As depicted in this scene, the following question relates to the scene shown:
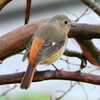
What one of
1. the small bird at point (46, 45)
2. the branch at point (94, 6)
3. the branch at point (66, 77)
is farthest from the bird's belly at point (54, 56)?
the branch at point (66, 77)

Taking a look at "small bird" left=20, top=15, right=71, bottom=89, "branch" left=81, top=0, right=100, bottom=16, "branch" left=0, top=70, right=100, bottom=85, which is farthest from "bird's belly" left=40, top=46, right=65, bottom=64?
"branch" left=0, top=70, right=100, bottom=85

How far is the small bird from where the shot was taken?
1427 millimetres

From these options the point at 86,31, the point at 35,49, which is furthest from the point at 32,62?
the point at 86,31

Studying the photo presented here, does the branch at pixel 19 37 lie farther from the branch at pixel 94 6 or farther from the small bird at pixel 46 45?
the branch at pixel 94 6

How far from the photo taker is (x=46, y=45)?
1.63 metres

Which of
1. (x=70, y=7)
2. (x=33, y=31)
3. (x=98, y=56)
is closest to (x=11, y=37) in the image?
(x=33, y=31)

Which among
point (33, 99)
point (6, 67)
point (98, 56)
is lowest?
point (6, 67)

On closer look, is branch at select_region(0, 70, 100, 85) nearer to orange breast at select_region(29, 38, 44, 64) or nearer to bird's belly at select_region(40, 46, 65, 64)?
orange breast at select_region(29, 38, 44, 64)

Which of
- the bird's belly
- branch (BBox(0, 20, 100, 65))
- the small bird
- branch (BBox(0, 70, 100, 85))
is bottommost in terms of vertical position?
the bird's belly

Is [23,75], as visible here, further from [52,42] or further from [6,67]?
[6,67]

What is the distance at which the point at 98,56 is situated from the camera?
147 centimetres

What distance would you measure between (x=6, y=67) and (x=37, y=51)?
147 cm

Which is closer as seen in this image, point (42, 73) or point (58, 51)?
point (42, 73)

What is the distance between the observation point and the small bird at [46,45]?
1.43m
